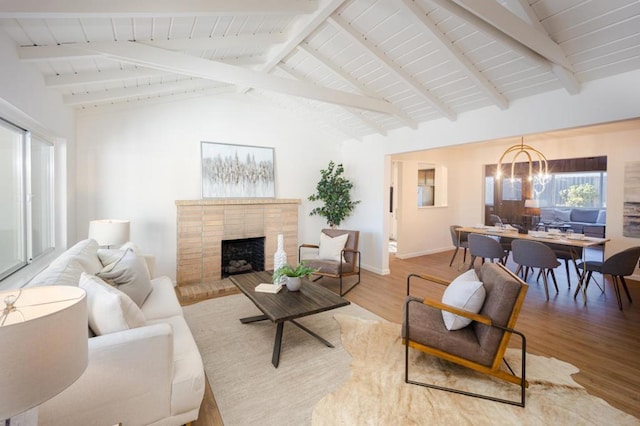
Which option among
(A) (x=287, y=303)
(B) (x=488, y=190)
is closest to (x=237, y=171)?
(A) (x=287, y=303)

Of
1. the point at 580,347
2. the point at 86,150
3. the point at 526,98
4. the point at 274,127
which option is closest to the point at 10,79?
the point at 86,150

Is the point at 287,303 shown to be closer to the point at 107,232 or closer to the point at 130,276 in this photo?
the point at 130,276

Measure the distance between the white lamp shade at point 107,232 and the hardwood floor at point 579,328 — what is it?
7.06 feet

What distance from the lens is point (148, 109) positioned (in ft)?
14.5

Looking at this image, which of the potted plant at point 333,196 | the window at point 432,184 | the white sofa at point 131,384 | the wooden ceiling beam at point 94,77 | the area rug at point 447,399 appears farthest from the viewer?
the window at point 432,184

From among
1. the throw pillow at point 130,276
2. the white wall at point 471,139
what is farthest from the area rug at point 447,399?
the white wall at point 471,139

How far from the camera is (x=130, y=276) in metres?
2.44

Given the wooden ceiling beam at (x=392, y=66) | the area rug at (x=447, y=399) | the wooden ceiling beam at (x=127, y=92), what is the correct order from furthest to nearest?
1. the wooden ceiling beam at (x=127, y=92)
2. the wooden ceiling beam at (x=392, y=66)
3. the area rug at (x=447, y=399)

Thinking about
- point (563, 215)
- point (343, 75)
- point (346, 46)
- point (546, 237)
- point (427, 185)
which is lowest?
point (546, 237)

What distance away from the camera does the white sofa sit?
1.47m

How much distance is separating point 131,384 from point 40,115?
2.49 m

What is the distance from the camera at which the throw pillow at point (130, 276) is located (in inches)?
91.7

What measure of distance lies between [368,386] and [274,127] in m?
4.46

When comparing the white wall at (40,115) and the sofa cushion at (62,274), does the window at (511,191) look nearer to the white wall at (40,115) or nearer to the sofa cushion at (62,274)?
the sofa cushion at (62,274)
